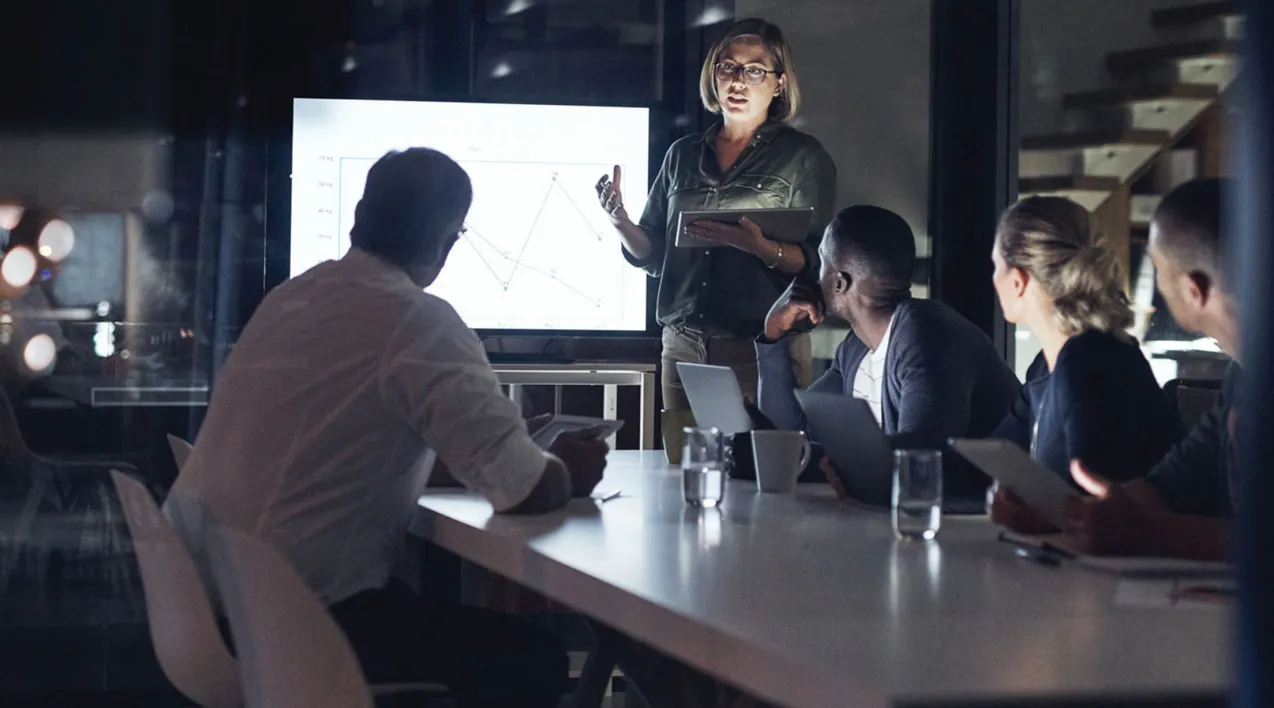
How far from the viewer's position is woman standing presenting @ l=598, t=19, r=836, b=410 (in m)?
3.71

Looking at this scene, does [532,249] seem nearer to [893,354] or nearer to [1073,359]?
[893,354]

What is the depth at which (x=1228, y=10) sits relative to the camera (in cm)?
49

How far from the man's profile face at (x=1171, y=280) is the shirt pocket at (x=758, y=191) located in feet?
6.49

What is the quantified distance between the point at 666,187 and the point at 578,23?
70.1 inches

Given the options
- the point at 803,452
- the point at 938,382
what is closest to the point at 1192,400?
the point at 938,382

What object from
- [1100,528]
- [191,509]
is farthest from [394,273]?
[1100,528]

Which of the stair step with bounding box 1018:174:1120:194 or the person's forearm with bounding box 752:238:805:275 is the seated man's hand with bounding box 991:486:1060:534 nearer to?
the person's forearm with bounding box 752:238:805:275

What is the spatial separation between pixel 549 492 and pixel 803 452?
23.1 inches

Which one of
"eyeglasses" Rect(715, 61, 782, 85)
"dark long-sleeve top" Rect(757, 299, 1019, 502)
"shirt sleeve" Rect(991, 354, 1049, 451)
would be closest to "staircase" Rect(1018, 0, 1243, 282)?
"eyeglasses" Rect(715, 61, 782, 85)

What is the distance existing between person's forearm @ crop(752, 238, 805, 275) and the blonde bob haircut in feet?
1.49

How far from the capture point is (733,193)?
3.74 m

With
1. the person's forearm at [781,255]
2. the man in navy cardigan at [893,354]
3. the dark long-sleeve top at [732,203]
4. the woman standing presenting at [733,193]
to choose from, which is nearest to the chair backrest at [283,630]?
the man in navy cardigan at [893,354]

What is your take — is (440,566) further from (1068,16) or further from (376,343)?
(1068,16)

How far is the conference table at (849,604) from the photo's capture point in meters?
0.90
